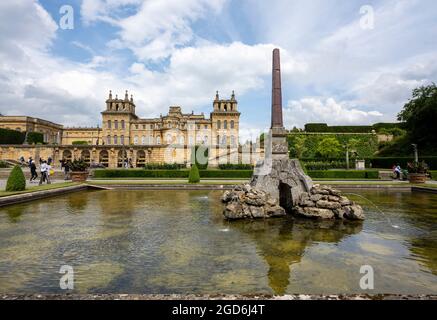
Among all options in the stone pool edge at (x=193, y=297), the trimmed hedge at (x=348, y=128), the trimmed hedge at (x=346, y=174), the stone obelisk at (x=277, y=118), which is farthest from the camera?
the trimmed hedge at (x=348, y=128)

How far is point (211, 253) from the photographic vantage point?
591cm

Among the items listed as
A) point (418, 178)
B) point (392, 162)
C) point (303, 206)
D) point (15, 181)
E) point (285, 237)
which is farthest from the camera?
point (392, 162)

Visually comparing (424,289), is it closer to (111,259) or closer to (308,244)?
(308,244)

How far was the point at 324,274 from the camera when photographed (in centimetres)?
476

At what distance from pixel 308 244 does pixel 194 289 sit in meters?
3.58

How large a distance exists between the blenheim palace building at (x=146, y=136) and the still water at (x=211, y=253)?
38009 millimetres

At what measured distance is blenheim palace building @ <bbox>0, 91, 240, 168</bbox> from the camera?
4844 cm

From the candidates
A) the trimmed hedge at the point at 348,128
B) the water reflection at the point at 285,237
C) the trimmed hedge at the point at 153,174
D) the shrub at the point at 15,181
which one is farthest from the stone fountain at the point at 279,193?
Result: the trimmed hedge at the point at 348,128

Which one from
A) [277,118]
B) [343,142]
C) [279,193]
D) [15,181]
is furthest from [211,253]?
[343,142]

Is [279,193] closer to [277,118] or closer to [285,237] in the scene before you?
[277,118]

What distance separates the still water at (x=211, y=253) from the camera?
4.36 meters

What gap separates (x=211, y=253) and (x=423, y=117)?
44087 millimetres

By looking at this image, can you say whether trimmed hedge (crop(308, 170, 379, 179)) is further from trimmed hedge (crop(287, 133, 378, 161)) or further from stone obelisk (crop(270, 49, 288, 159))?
trimmed hedge (crop(287, 133, 378, 161))

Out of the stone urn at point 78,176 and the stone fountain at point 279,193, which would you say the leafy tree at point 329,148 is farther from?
the stone urn at point 78,176
